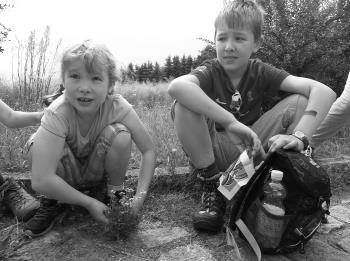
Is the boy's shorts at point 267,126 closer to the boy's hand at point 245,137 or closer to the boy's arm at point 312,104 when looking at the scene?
the boy's arm at point 312,104

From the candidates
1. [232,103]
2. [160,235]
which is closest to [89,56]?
[232,103]

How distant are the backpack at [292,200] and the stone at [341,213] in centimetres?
57

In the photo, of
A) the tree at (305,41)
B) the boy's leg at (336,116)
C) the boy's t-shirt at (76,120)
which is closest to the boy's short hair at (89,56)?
the boy's t-shirt at (76,120)

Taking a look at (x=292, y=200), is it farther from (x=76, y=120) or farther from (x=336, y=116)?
(x=336, y=116)

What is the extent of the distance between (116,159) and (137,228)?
39 cm

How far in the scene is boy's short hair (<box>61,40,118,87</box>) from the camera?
6.81 ft

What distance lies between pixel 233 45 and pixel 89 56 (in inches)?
34.2

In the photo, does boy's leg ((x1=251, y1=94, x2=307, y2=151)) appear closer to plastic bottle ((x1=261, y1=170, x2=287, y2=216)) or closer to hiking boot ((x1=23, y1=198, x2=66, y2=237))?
plastic bottle ((x1=261, y1=170, x2=287, y2=216))

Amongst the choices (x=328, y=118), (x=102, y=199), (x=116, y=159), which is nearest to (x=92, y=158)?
(x=116, y=159)

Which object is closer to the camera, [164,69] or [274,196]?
[274,196]

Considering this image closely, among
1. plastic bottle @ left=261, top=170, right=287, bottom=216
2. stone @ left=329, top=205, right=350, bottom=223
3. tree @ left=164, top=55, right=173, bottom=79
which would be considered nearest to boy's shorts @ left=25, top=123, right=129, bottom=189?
plastic bottle @ left=261, top=170, right=287, bottom=216

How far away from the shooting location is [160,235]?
214 centimetres

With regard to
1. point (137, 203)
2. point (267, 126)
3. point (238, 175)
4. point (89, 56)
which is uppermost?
point (89, 56)

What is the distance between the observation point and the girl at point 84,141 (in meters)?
2.04
